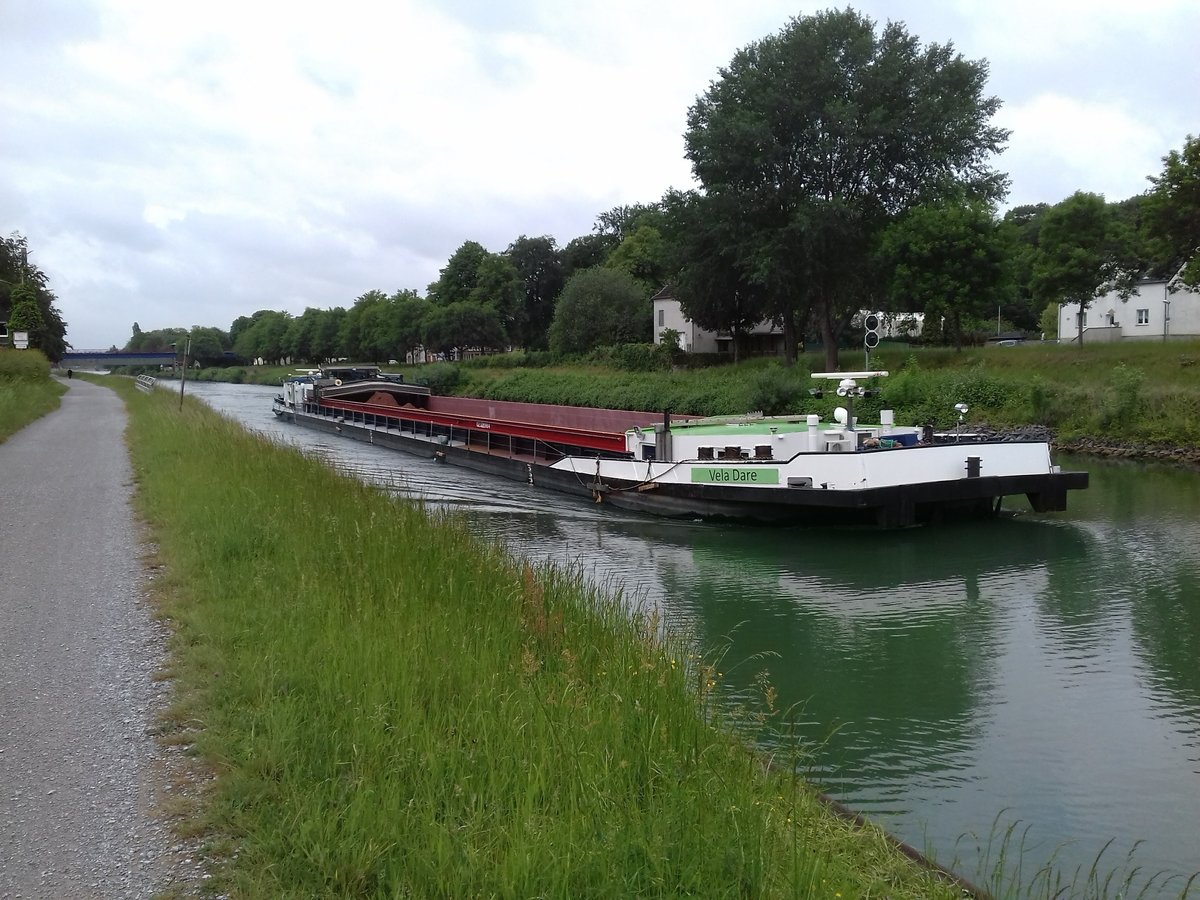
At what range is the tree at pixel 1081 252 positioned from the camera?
112 ft

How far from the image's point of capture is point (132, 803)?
12.3 feet

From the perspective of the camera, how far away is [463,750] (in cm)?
407

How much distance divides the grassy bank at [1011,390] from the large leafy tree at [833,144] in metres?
4.41

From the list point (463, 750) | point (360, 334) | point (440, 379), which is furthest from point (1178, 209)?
point (360, 334)

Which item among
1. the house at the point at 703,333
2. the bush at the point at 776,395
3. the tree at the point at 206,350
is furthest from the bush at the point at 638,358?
the tree at the point at 206,350

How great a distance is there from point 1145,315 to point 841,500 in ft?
127

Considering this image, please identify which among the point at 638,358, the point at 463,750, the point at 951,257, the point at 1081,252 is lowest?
the point at 463,750

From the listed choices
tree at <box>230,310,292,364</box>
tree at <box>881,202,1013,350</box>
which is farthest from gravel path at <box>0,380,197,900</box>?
tree at <box>230,310,292,364</box>

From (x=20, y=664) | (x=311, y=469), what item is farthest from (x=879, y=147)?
(x=20, y=664)

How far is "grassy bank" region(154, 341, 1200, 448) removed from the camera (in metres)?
24.2

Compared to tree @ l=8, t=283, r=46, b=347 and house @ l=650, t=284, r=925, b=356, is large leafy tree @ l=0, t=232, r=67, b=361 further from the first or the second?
house @ l=650, t=284, r=925, b=356

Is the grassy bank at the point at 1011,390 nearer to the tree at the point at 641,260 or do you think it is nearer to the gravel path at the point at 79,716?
the gravel path at the point at 79,716

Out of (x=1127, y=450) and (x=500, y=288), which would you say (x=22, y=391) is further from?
(x=500, y=288)

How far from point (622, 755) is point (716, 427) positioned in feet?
47.4
